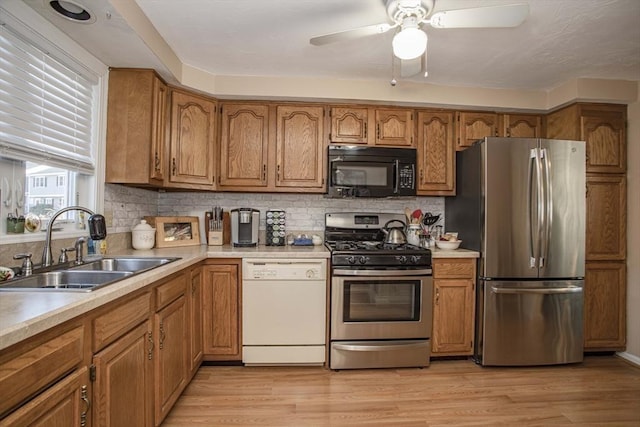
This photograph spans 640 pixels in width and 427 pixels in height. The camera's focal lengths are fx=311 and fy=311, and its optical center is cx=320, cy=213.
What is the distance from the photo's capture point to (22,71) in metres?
1.58

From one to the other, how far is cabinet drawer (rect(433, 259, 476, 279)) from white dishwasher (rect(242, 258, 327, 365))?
0.94 meters

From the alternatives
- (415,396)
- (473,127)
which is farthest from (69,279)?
(473,127)

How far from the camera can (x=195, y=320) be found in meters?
2.23

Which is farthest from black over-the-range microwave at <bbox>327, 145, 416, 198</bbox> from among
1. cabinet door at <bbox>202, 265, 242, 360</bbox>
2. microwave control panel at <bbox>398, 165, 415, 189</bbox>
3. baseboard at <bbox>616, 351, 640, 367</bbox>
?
baseboard at <bbox>616, 351, 640, 367</bbox>

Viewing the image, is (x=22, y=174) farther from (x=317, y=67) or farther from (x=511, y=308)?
(x=511, y=308)

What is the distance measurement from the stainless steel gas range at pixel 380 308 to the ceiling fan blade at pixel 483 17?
1547 millimetres

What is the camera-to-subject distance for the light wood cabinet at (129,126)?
87.0 inches

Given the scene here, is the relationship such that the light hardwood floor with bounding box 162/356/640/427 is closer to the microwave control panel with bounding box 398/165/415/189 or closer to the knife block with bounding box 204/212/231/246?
the knife block with bounding box 204/212/231/246

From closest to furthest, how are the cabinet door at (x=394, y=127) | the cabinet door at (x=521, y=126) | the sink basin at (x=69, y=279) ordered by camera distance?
the sink basin at (x=69, y=279)
the cabinet door at (x=394, y=127)
the cabinet door at (x=521, y=126)

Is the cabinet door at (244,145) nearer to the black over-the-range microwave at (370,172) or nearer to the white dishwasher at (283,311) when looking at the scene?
the black over-the-range microwave at (370,172)

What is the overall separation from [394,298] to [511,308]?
3.04 feet

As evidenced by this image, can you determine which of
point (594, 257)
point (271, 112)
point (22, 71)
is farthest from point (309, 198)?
point (594, 257)

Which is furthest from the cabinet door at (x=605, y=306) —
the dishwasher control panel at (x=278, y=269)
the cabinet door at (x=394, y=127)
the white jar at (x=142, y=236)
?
the white jar at (x=142, y=236)

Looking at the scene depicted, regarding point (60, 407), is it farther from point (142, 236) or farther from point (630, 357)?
point (630, 357)
